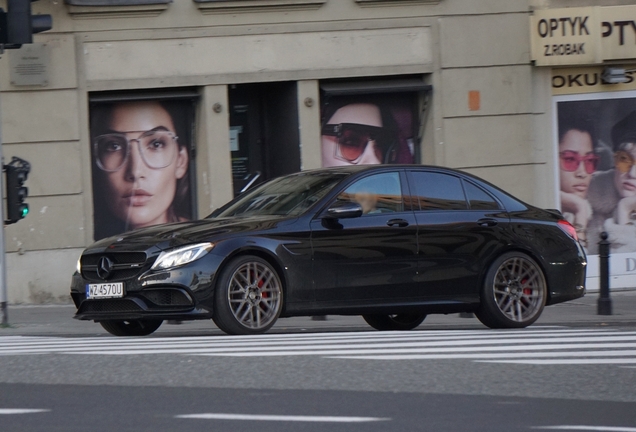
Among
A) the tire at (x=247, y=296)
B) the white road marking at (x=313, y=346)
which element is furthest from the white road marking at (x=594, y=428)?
the tire at (x=247, y=296)

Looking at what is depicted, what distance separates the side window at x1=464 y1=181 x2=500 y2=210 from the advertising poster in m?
7.36

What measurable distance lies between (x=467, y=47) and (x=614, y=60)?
2254 mm

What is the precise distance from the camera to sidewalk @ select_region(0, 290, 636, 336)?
1247 centimetres

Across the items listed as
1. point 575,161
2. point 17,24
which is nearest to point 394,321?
point 17,24

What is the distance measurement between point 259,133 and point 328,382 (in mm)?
11746

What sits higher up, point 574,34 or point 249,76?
point 574,34

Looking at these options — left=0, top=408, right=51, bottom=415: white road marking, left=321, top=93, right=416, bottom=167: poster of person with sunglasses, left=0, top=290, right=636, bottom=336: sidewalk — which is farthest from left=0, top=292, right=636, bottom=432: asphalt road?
left=321, top=93, right=416, bottom=167: poster of person with sunglasses

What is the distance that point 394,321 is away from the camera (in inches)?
485

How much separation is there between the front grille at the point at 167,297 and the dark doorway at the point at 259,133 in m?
8.23

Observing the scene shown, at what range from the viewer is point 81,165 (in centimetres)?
1695

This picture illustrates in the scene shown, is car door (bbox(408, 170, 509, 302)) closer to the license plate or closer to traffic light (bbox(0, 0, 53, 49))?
the license plate

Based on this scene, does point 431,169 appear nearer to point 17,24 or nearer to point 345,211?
point 345,211

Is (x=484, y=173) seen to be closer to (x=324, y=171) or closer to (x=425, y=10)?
(x=425, y=10)

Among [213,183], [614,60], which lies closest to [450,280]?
[213,183]
